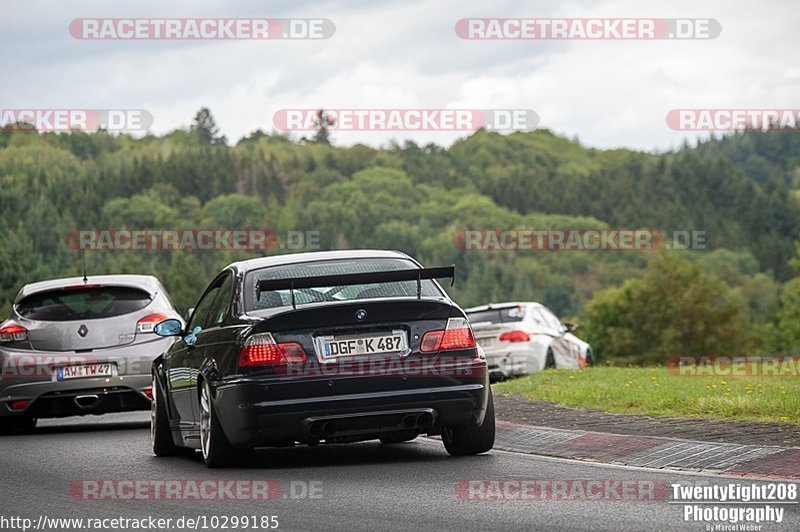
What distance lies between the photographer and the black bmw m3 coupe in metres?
10.1

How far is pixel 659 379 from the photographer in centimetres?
1808

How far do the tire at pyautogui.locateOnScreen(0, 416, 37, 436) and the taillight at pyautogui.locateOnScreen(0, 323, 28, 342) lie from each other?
0.85 m

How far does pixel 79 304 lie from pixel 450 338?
6378mm

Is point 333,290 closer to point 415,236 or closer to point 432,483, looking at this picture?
point 432,483

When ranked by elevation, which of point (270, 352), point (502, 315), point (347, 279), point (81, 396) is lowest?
point (81, 396)

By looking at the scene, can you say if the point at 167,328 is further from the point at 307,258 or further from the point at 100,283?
the point at 100,283

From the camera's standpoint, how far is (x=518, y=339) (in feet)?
81.3

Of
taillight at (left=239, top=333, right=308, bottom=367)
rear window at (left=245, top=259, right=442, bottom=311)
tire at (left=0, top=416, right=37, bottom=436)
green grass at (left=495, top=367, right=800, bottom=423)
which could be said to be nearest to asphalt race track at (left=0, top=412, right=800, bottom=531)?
taillight at (left=239, top=333, right=308, bottom=367)

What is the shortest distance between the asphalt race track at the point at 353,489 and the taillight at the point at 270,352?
0.76 meters

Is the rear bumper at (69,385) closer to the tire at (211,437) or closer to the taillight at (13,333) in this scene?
the taillight at (13,333)

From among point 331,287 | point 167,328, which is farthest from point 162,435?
point 331,287

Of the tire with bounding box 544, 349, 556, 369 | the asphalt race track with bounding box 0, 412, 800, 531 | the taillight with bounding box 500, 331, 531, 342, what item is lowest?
the tire with bounding box 544, 349, 556, 369

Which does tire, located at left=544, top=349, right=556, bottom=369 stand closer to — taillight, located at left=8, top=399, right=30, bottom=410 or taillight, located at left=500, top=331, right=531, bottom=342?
taillight, located at left=500, top=331, right=531, bottom=342

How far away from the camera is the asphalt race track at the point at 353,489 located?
7754 mm
